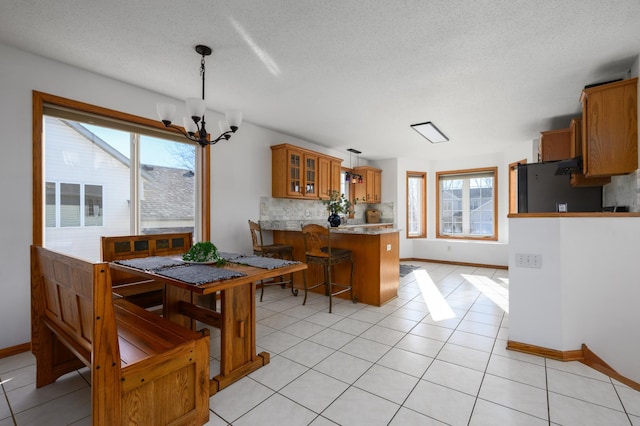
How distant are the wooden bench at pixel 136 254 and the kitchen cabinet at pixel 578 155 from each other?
444 centimetres

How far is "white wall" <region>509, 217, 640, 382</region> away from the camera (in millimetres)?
2244

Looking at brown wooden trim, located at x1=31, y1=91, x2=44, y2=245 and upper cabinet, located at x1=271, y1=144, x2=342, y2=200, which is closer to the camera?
brown wooden trim, located at x1=31, y1=91, x2=44, y2=245

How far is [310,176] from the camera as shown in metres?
5.24

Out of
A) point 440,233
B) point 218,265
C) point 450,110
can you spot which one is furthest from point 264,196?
point 440,233

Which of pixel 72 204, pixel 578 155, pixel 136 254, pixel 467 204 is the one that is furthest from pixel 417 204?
pixel 72 204

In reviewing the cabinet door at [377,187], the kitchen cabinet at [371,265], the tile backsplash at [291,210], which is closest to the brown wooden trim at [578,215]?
the kitchen cabinet at [371,265]

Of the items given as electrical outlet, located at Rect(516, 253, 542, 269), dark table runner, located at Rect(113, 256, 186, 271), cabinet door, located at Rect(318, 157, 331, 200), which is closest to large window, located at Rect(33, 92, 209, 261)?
dark table runner, located at Rect(113, 256, 186, 271)

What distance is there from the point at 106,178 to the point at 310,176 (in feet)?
9.74

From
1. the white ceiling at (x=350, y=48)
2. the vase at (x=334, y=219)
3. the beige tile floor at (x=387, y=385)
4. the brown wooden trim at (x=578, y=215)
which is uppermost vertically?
the white ceiling at (x=350, y=48)

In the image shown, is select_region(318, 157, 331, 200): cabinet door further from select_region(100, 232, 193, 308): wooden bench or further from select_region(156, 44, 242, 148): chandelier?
select_region(100, 232, 193, 308): wooden bench

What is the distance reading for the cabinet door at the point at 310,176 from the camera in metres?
5.08

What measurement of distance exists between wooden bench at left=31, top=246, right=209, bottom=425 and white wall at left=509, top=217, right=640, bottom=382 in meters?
2.56

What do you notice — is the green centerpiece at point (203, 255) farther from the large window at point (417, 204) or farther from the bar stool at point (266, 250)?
the large window at point (417, 204)

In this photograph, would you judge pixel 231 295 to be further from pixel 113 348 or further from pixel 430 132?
pixel 430 132
